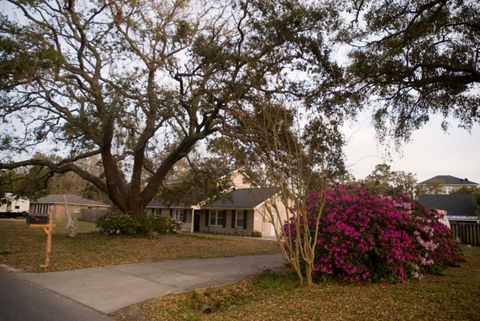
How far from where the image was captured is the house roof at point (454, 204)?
110 ft

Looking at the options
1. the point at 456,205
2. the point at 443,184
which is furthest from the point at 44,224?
the point at 443,184

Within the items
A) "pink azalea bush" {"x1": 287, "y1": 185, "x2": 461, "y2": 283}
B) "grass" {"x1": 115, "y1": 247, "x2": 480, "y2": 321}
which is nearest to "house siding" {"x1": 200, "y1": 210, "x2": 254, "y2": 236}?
"pink azalea bush" {"x1": 287, "y1": 185, "x2": 461, "y2": 283}

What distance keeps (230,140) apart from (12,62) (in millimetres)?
7677

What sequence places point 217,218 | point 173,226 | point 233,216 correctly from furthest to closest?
point 217,218, point 233,216, point 173,226

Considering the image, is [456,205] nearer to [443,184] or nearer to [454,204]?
[454,204]

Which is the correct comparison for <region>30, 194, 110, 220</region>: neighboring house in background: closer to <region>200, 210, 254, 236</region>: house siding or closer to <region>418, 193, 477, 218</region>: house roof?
<region>200, 210, 254, 236</region>: house siding

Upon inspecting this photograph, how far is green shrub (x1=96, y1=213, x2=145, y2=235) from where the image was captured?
776 inches

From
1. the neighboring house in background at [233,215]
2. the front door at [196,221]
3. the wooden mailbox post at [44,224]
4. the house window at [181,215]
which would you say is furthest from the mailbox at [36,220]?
the house window at [181,215]

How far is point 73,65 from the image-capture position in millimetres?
18922

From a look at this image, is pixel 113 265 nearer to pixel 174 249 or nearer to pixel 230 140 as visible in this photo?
pixel 174 249

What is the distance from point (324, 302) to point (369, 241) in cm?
219

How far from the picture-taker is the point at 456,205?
1375 inches

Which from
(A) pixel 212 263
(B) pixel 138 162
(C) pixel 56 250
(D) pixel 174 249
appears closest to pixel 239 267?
(A) pixel 212 263

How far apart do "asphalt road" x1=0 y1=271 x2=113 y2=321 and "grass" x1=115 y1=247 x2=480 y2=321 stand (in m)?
0.65
